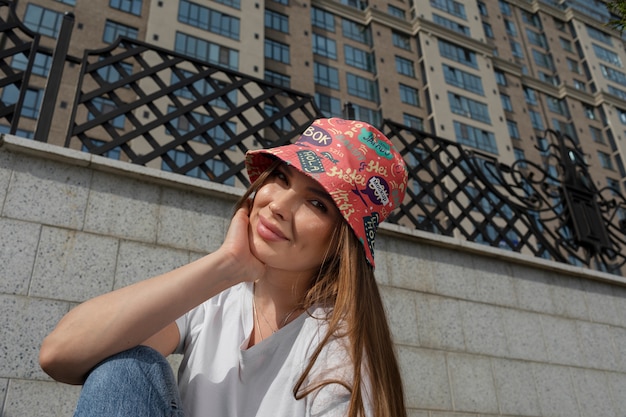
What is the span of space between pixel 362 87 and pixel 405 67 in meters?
4.12

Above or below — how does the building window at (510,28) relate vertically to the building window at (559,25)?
below

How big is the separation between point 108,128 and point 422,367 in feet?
10.6

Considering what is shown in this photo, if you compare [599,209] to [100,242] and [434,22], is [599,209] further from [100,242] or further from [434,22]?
[434,22]

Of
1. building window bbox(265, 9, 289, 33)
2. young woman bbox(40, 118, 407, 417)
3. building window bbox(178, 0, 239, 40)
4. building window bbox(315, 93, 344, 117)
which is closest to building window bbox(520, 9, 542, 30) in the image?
building window bbox(315, 93, 344, 117)

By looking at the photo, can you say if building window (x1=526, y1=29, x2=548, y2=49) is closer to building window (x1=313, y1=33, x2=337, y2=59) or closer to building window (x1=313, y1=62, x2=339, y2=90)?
building window (x1=313, y1=33, x2=337, y2=59)

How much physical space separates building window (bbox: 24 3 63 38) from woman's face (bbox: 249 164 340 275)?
949 inches

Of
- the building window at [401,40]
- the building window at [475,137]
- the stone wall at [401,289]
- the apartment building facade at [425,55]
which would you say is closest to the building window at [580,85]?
the apartment building facade at [425,55]

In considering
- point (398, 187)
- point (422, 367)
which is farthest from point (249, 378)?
point (422, 367)

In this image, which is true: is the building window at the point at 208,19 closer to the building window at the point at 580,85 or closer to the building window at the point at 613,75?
the building window at the point at 580,85

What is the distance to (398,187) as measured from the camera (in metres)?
1.93

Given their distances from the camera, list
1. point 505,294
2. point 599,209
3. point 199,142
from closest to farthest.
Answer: point 505,294, point 599,209, point 199,142

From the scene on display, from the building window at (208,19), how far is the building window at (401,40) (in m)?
12.7

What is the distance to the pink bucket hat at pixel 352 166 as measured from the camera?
171 centimetres

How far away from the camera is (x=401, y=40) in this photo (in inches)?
1323
